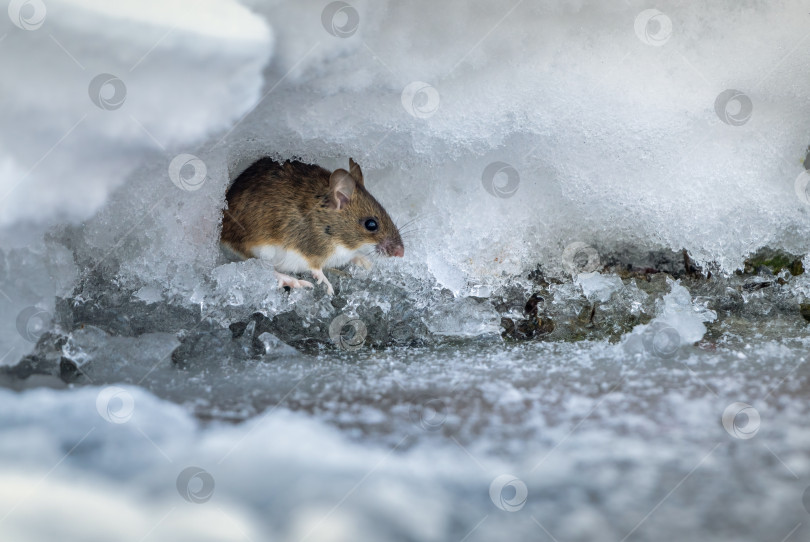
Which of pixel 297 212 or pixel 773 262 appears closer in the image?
pixel 773 262

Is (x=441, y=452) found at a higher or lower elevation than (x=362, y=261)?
lower

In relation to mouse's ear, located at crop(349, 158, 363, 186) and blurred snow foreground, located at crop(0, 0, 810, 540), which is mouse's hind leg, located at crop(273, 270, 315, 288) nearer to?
blurred snow foreground, located at crop(0, 0, 810, 540)

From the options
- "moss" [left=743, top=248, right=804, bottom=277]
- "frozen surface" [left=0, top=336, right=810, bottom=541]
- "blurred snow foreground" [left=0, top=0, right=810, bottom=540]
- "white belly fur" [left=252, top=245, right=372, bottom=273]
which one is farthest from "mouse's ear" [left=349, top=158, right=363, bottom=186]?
"moss" [left=743, top=248, right=804, bottom=277]

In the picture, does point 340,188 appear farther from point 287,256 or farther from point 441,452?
point 441,452

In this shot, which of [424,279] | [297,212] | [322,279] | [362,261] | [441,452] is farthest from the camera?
[362,261]

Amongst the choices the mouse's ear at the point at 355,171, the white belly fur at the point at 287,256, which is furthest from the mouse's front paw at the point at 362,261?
the mouse's ear at the point at 355,171

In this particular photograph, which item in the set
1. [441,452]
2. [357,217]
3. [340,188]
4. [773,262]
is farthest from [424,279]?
[773,262]
